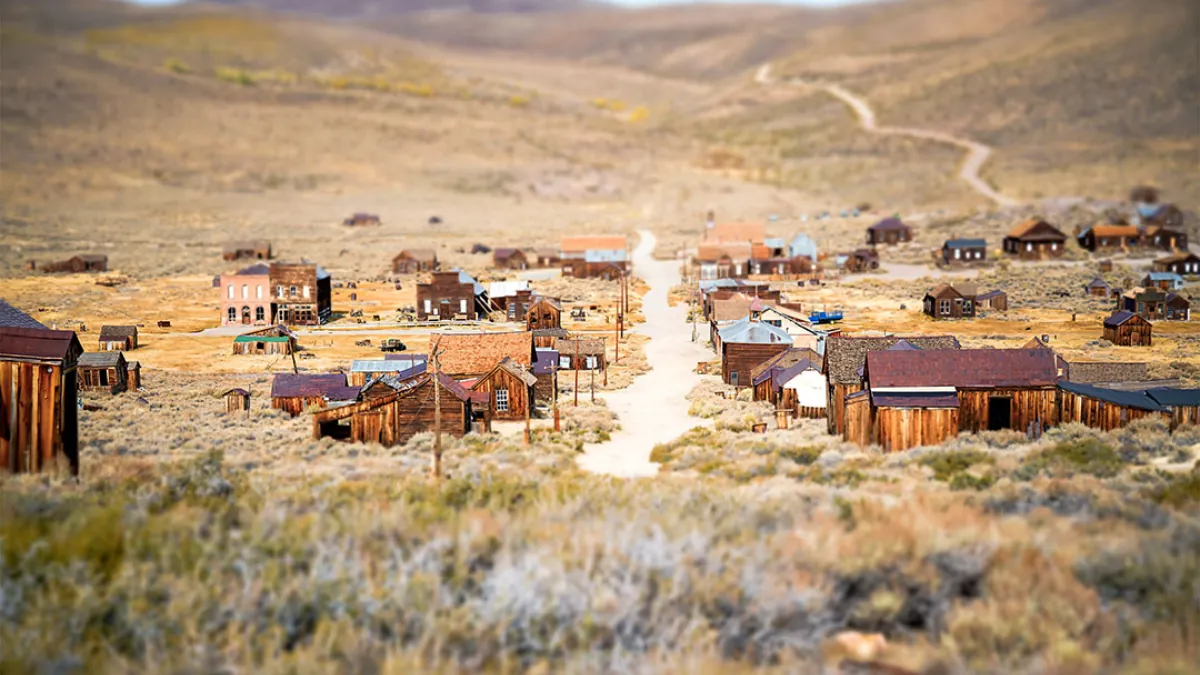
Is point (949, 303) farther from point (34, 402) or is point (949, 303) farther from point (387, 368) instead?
point (34, 402)

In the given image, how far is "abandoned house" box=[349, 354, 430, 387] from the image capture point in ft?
113

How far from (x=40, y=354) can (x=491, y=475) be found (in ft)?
28.6

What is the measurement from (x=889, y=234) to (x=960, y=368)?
244 feet

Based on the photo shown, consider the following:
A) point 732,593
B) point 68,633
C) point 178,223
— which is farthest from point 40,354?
point 178,223

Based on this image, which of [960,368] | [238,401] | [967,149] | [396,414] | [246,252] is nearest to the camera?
[960,368]

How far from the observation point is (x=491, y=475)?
21750 mm

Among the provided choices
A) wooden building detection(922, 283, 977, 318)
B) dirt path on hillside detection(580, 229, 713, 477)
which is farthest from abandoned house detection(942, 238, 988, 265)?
dirt path on hillside detection(580, 229, 713, 477)

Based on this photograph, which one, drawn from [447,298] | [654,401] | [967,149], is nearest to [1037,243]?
[447,298]

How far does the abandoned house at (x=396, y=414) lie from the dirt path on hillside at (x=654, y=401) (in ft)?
12.7

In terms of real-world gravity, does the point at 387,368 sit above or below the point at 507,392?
above

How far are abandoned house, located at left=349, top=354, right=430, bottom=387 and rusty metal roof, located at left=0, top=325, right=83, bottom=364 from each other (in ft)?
43.2

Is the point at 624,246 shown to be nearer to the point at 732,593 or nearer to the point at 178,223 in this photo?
the point at 178,223

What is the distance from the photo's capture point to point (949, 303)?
2229 inches

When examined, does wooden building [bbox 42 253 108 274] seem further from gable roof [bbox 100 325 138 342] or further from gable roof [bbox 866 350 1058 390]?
gable roof [bbox 866 350 1058 390]
